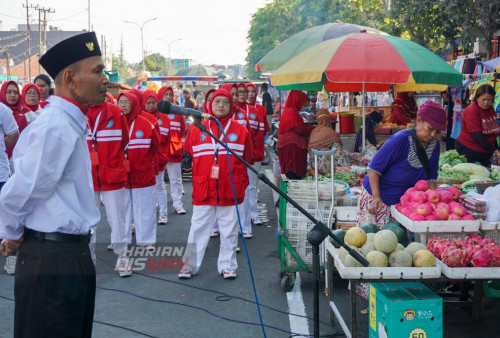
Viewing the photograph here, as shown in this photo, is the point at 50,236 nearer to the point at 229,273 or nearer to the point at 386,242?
the point at 386,242

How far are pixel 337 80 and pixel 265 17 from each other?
6336 cm

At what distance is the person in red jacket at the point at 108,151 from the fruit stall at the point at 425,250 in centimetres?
294

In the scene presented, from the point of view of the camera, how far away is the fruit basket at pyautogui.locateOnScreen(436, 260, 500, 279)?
4316 mm

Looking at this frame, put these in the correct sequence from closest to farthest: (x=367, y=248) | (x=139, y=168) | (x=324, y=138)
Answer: (x=367, y=248) < (x=139, y=168) < (x=324, y=138)

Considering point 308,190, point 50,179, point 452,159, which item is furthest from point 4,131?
point 452,159

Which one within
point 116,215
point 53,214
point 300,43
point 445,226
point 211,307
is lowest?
point 211,307

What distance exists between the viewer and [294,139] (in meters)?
9.64

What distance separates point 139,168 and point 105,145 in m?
0.94

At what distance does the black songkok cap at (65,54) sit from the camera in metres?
3.31

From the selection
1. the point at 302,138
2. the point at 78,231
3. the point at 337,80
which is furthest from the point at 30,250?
the point at 302,138

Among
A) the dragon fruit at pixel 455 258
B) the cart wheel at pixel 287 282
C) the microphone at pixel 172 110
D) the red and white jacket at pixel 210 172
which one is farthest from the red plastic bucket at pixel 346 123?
the microphone at pixel 172 110

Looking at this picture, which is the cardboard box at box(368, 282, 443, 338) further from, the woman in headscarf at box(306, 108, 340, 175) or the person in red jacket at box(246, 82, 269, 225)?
the person in red jacket at box(246, 82, 269, 225)

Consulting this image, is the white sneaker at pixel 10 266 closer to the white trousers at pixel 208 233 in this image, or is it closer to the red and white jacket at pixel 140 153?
the red and white jacket at pixel 140 153

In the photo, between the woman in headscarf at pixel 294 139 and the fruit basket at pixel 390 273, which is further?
the woman in headscarf at pixel 294 139
